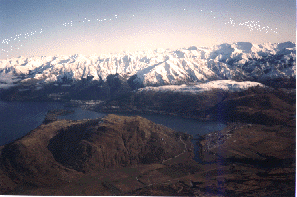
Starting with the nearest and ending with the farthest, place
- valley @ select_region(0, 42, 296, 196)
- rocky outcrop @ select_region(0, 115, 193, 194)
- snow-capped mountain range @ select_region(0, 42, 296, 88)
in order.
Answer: valley @ select_region(0, 42, 296, 196) → rocky outcrop @ select_region(0, 115, 193, 194) → snow-capped mountain range @ select_region(0, 42, 296, 88)

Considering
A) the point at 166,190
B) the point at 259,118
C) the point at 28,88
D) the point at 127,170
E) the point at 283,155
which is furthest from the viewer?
the point at 28,88

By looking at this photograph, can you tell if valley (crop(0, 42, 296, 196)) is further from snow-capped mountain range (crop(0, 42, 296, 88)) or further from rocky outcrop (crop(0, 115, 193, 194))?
snow-capped mountain range (crop(0, 42, 296, 88))

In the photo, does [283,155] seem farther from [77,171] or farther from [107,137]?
[77,171]

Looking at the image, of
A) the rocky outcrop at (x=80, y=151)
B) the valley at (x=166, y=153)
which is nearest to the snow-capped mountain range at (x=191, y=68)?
the valley at (x=166, y=153)

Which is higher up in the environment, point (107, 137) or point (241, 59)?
point (241, 59)

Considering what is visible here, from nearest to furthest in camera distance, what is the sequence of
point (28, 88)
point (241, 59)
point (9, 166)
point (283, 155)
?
point (9, 166) < point (283, 155) < point (28, 88) < point (241, 59)

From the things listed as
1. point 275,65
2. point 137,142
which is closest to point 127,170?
point 137,142

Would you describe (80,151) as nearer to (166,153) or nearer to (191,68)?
(166,153)

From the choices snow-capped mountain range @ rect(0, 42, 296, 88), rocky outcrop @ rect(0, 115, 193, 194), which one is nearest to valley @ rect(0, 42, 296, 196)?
rocky outcrop @ rect(0, 115, 193, 194)
